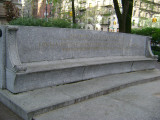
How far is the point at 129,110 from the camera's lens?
153 inches

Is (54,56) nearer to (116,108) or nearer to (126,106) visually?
(116,108)

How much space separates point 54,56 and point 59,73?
24.5 inches

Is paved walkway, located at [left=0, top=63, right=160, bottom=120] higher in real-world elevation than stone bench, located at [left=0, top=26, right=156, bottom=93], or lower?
lower

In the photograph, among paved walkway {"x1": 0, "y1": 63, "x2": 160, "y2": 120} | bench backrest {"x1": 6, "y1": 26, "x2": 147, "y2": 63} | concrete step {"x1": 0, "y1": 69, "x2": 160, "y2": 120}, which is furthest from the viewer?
bench backrest {"x1": 6, "y1": 26, "x2": 147, "y2": 63}

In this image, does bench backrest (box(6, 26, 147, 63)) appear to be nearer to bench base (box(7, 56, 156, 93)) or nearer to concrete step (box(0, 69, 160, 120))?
bench base (box(7, 56, 156, 93))

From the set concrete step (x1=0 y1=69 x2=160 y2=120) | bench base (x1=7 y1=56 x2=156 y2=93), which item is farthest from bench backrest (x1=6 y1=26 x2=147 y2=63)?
concrete step (x1=0 y1=69 x2=160 y2=120)

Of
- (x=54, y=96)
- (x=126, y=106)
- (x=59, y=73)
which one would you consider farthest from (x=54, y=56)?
(x=126, y=106)

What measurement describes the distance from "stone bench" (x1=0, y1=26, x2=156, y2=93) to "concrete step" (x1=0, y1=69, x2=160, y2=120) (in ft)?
0.63

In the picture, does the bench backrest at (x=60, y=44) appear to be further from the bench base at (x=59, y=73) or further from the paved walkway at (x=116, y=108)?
the paved walkway at (x=116, y=108)

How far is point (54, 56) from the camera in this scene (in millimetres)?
5109

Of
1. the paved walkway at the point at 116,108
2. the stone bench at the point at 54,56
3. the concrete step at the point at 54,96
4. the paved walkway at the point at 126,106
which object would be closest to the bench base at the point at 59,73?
the stone bench at the point at 54,56

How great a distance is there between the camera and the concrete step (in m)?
3.37

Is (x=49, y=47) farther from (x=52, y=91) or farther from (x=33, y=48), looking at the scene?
(x=52, y=91)

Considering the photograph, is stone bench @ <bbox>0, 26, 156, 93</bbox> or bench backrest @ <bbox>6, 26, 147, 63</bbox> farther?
bench backrest @ <bbox>6, 26, 147, 63</bbox>
